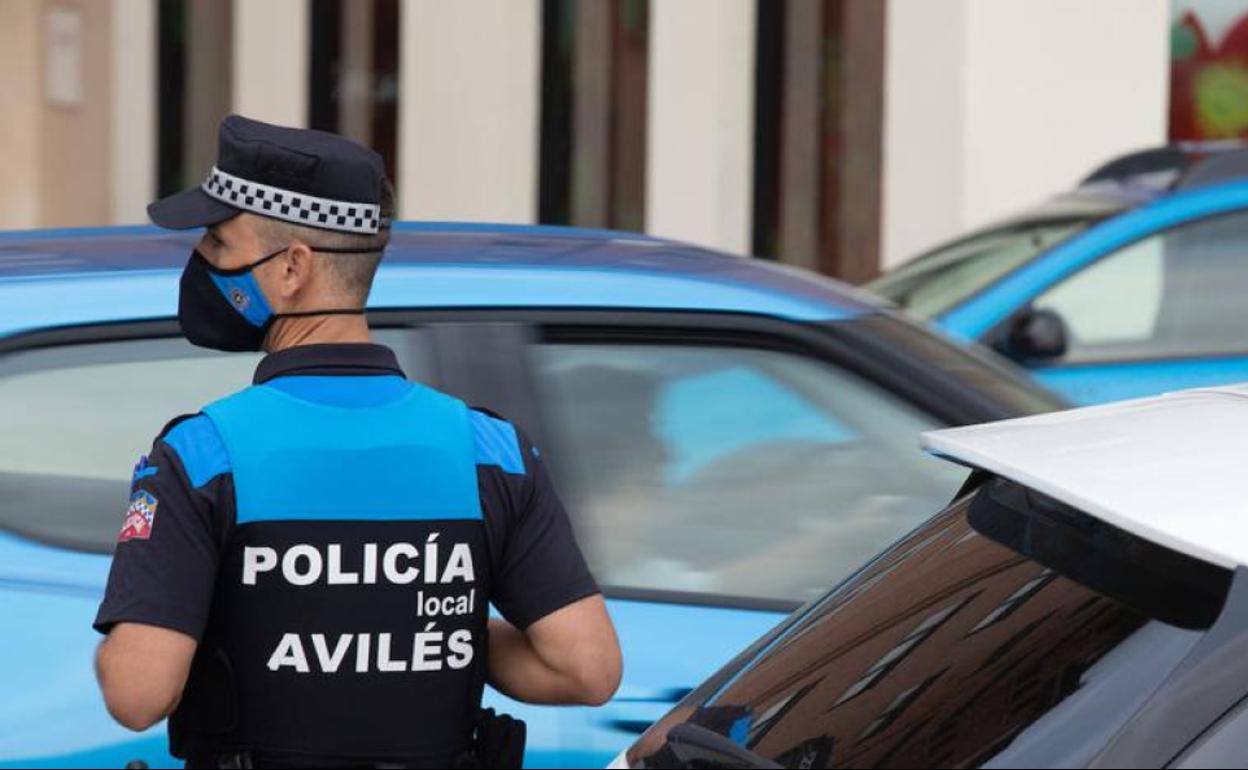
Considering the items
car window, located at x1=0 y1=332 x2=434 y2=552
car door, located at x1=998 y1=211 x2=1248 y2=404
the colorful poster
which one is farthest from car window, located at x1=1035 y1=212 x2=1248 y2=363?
the colorful poster

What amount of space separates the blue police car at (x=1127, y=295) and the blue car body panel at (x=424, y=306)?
10.4 feet

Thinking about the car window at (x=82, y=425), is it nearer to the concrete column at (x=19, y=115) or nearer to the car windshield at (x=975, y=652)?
the car windshield at (x=975, y=652)

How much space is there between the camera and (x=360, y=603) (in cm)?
258

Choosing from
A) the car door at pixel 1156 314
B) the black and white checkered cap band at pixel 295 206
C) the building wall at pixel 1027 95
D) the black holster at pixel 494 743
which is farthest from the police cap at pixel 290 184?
the building wall at pixel 1027 95

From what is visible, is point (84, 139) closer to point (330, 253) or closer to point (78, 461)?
point (78, 461)

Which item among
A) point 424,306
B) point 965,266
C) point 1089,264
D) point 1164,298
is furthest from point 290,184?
point 965,266

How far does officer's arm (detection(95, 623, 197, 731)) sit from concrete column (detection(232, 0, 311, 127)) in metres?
10.7

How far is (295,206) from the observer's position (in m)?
2.63

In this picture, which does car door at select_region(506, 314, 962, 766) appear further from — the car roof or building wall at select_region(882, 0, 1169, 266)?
building wall at select_region(882, 0, 1169, 266)

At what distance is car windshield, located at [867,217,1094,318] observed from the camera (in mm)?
7309

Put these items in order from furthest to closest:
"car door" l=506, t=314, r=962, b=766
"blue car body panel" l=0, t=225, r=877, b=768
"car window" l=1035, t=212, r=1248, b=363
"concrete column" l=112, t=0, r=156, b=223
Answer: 1. "concrete column" l=112, t=0, r=156, b=223
2. "car window" l=1035, t=212, r=1248, b=363
3. "car door" l=506, t=314, r=962, b=766
4. "blue car body panel" l=0, t=225, r=877, b=768

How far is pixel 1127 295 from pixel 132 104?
747 centimetres

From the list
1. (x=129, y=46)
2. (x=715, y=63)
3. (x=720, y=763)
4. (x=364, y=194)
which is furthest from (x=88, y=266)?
(x=129, y=46)

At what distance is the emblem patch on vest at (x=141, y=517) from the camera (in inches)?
99.6
